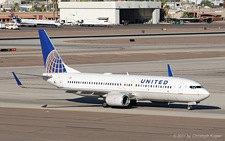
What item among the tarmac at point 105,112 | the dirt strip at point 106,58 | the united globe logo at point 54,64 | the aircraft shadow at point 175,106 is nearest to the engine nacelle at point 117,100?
the tarmac at point 105,112

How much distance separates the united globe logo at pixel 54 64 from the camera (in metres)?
59.4

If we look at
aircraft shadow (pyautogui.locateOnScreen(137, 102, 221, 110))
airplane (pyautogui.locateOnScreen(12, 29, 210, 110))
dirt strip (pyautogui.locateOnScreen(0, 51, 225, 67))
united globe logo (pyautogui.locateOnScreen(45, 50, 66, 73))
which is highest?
united globe logo (pyautogui.locateOnScreen(45, 50, 66, 73))

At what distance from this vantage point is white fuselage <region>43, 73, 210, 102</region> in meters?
52.1

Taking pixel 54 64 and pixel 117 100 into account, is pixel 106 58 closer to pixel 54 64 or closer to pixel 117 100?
pixel 54 64

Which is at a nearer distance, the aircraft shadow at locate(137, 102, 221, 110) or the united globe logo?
the aircraft shadow at locate(137, 102, 221, 110)

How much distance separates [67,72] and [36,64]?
41479 millimetres

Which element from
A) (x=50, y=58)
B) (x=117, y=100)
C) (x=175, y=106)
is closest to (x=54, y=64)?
(x=50, y=58)

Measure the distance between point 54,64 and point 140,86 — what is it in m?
10.3

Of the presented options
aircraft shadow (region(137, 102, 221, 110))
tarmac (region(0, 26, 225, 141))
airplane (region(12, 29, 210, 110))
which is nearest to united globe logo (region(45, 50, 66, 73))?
airplane (region(12, 29, 210, 110))

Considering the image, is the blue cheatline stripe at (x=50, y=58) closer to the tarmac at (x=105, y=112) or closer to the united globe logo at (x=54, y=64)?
the united globe logo at (x=54, y=64)

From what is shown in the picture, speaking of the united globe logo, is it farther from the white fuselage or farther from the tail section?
the white fuselage

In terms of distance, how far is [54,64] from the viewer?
195 ft

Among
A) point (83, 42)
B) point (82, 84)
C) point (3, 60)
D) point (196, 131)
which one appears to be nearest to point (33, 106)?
point (82, 84)

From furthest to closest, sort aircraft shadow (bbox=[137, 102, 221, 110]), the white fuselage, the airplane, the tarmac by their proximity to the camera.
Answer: aircraft shadow (bbox=[137, 102, 221, 110]) < the airplane < the white fuselage < the tarmac
